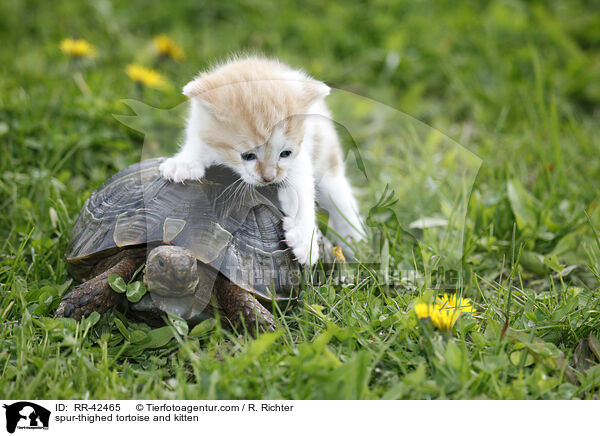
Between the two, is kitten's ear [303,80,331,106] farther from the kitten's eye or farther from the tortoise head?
the tortoise head

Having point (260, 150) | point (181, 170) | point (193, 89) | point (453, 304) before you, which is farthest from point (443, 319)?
point (193, 89)

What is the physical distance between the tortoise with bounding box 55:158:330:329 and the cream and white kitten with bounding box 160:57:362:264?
2.3 inches

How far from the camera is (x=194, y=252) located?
1785 mm

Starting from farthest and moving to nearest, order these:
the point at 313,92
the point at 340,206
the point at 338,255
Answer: the point at 340,206 < the point at 338,255 < the point at 313,92

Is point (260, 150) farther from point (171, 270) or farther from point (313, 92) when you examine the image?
point (171, 270)

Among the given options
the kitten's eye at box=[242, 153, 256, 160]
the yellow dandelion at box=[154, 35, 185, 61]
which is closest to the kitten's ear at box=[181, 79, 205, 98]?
the kitten's eye at box=[242, 153, 256, 160]

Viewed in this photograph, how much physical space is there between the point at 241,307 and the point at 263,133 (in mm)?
584

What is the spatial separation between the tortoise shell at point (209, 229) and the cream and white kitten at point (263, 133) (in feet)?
0.18

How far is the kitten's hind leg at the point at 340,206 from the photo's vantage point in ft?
7.32

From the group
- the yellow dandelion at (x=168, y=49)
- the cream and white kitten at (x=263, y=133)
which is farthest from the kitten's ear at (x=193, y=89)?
the yellow dandelion at (x=168, y=49)

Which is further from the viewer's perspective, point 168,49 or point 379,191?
point 168,49

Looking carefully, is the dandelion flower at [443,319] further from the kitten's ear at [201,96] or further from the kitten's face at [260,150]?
the kitten's ear at [201,96]
